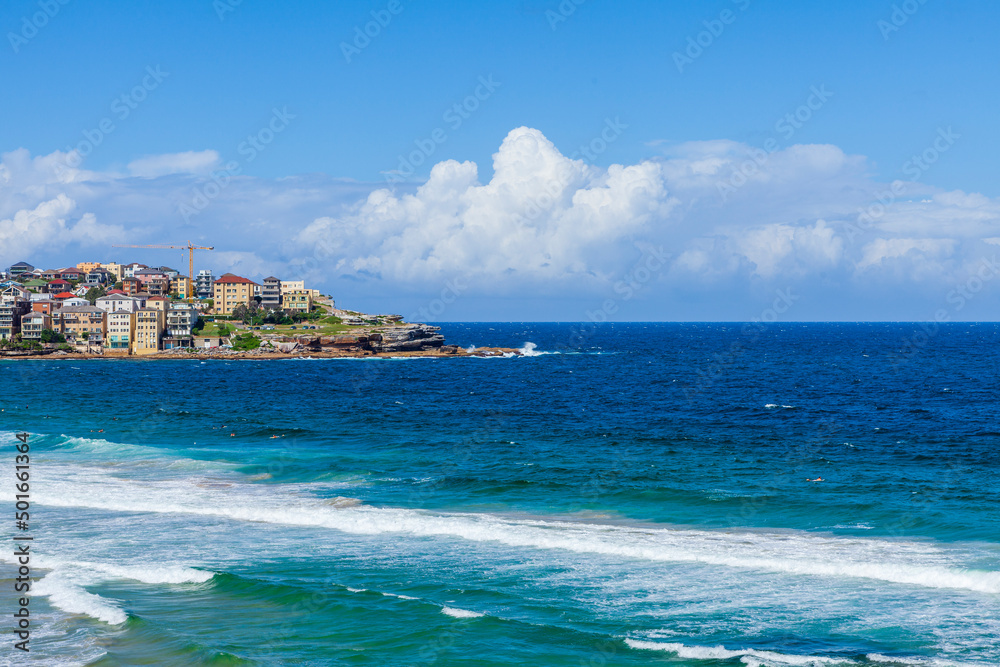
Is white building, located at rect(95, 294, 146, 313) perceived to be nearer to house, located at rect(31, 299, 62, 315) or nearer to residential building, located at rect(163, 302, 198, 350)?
residential building, located at rect(163, 302, 198, 350)

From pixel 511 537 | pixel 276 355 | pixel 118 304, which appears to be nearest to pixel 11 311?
pixel 118 304

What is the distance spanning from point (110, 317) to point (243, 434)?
140m

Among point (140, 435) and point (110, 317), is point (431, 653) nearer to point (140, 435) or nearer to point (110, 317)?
point (140, 435)

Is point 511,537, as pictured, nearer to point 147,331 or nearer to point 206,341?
point 147,331

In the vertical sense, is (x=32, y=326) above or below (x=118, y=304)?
below

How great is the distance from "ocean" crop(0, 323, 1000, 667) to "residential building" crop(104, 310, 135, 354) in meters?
117

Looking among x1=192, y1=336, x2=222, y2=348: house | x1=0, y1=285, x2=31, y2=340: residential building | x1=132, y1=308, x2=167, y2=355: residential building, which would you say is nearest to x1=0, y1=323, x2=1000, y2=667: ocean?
x1=132, y1=308, x2=167, y2=355: residential building

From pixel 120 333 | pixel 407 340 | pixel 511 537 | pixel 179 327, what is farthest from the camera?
pixel 407 340

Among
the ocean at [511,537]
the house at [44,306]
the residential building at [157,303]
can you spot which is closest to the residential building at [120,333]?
the residential building at [157,303]

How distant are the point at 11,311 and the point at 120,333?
1020 inches

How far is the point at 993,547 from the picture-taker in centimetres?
2902

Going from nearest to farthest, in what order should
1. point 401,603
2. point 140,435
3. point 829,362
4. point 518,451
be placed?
point 401,603
point 518,451
point 140,435
point 829,362

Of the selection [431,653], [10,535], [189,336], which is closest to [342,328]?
[189,336]

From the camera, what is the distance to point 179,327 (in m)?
187
